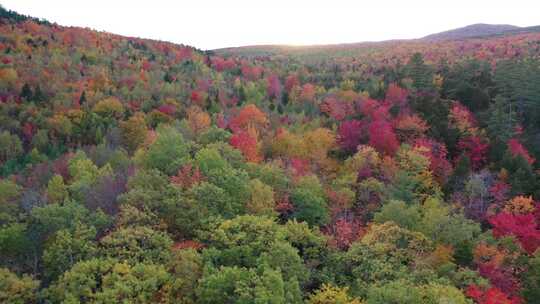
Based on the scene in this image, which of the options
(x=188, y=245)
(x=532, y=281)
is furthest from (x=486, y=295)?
(x=188, y=245)

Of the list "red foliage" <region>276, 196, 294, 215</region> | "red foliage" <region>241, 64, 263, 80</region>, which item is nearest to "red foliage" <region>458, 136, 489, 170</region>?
"red foliage" <region>276, 196, 294, 215</region>

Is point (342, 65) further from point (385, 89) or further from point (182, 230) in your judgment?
point (182, 230)

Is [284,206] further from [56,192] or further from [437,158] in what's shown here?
[437,158]

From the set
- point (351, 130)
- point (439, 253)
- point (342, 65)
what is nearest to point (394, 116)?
point (351, 130)

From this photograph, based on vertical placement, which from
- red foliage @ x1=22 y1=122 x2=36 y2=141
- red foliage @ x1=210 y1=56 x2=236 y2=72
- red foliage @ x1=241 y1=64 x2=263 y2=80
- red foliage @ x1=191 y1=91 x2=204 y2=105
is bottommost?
red foliage @ x1=22 y1=122 x2=36 y2=141

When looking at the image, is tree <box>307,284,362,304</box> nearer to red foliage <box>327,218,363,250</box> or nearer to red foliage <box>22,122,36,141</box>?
red foliage <box>327,218,363,250</box>

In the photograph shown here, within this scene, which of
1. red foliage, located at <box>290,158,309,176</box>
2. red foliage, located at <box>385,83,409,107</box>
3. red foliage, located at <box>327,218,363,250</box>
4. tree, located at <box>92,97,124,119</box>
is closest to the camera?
red foliage, located at <box>327,218,363,250</box>
